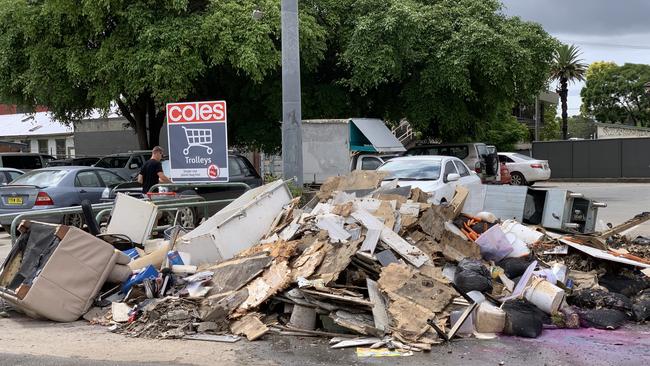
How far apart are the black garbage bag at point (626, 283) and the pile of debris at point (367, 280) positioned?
0.05 feet

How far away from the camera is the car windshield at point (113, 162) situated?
19.0 meters

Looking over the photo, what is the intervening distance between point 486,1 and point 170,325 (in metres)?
17.2

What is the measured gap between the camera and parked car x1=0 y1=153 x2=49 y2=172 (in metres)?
20.8

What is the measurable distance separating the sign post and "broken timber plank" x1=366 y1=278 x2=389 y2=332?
17.2 feet

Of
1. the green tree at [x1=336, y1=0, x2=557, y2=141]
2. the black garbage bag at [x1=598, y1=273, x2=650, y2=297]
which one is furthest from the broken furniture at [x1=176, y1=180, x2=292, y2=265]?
the green tree at [x1=336, y1=0, x2=557, y2=141]

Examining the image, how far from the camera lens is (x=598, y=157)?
107 feet

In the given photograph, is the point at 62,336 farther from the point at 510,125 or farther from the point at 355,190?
the point at 510,125

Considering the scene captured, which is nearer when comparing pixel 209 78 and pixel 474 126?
pixel 209 78

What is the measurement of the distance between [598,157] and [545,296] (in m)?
29.0

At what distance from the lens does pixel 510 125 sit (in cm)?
4000

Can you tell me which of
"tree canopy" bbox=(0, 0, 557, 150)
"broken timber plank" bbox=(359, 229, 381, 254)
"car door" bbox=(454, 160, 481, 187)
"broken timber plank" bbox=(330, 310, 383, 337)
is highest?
"tree canopy" bbox=(0, 0, 557, 150)

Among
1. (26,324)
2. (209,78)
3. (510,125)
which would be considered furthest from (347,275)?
(510,125)

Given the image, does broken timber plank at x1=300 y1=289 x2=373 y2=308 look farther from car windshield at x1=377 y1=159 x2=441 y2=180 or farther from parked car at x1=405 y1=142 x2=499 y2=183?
parked car at x1=405 y1=142 x2=499 y2=183

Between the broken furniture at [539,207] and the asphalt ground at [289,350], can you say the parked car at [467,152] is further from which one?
the asphalt ground at [289,350]
